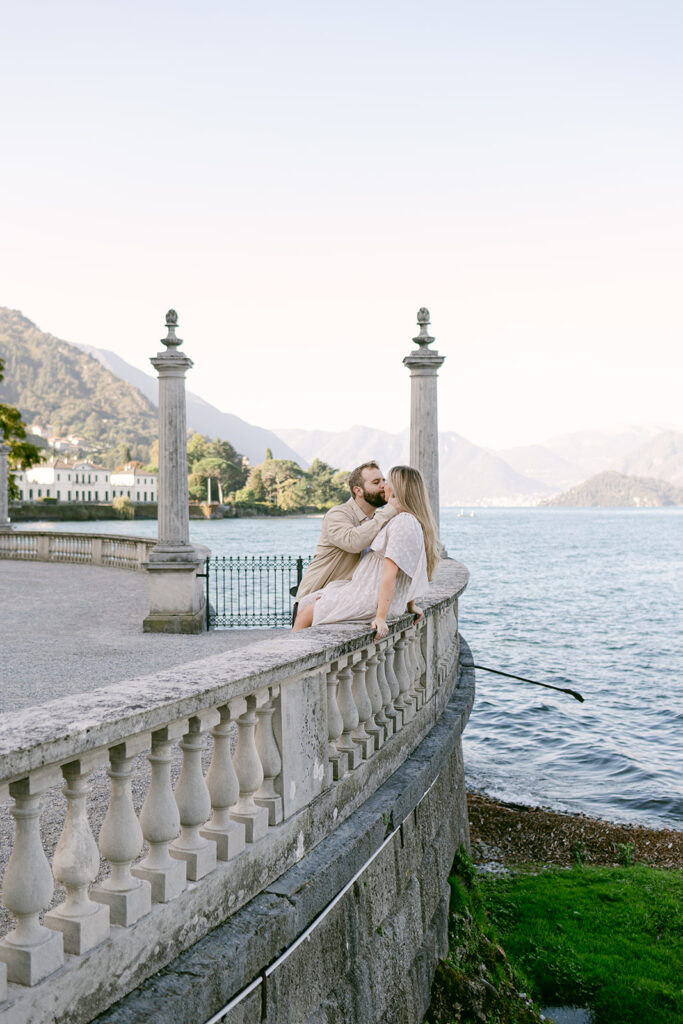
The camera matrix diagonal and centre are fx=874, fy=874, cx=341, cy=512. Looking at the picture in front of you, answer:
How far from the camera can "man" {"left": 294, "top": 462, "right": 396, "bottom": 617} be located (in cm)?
508

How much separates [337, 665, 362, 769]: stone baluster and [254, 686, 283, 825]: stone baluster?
0.83 m

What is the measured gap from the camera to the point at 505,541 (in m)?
119

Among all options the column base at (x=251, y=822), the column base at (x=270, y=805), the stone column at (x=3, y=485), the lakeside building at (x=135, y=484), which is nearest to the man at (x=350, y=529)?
the column base at (x=270, y=805)

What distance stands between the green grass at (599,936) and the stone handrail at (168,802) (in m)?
4.83

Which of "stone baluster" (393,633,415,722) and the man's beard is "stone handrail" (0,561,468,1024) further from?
the man's beard

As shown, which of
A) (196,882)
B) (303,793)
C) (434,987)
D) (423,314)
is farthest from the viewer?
(423,314)

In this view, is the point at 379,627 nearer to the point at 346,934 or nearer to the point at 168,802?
the point at 346,934

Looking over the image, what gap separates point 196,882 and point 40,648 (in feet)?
27.2

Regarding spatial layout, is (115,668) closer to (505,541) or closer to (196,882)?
(196,882)

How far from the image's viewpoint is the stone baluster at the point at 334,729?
408cm

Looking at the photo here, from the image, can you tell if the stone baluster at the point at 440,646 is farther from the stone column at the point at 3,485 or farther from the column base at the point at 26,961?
the stone column at the point at 3,485

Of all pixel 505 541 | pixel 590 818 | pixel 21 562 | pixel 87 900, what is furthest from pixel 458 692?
pixel 505 541

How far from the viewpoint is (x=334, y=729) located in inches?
161

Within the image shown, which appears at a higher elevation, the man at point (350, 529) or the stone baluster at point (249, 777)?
the man at point (350, 529)
